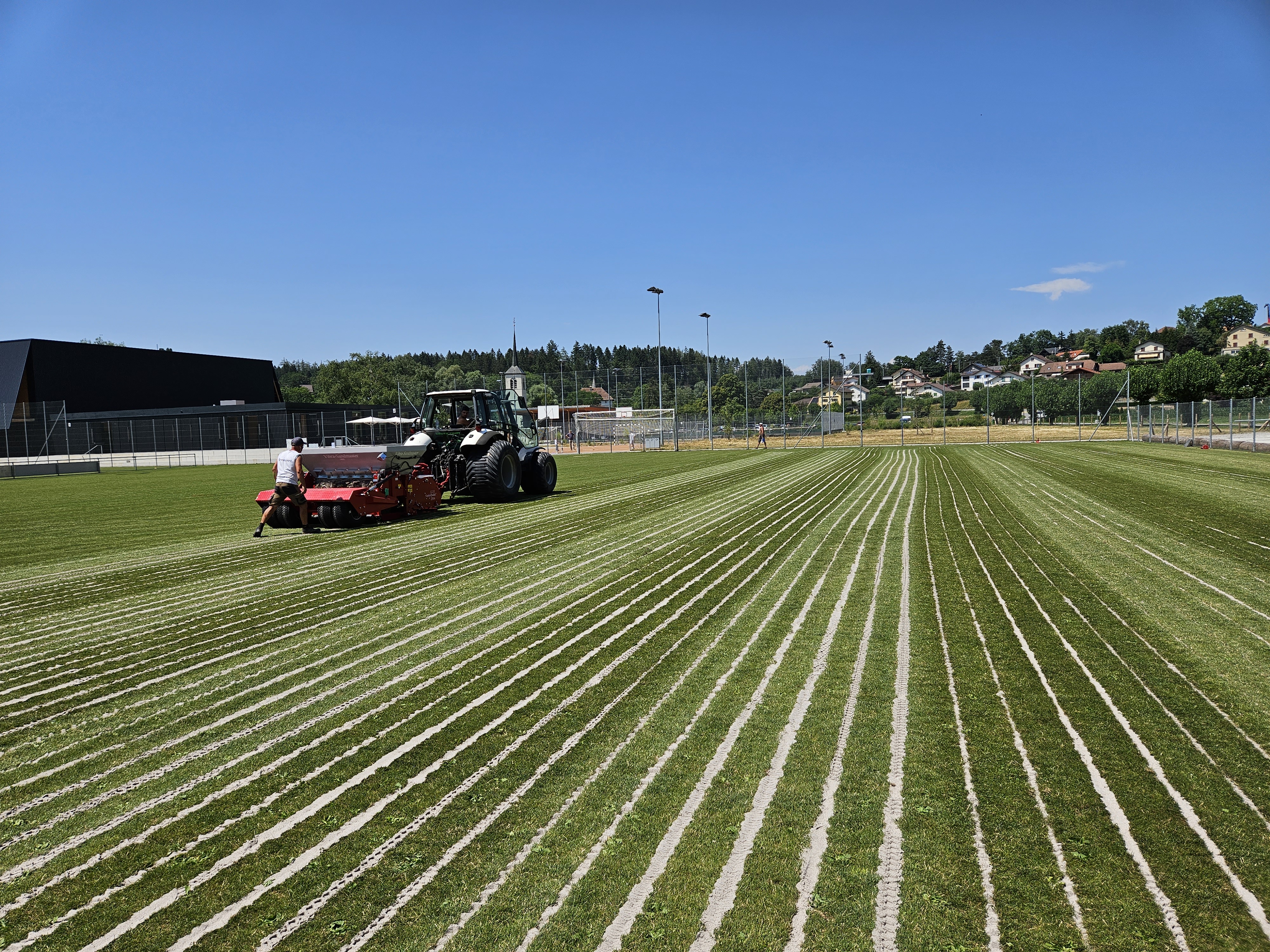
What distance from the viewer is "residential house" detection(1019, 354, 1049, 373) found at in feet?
502

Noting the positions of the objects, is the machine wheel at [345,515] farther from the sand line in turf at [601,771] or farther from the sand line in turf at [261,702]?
the sand line in turf at [601,771]

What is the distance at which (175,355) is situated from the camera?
220 ft

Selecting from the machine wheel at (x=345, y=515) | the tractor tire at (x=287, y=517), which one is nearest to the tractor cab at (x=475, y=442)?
the machine wheel at (x=345, y=515)

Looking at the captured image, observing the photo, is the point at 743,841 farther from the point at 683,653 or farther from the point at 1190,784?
the point at 683,653

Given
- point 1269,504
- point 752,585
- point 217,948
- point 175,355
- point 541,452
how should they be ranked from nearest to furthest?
1. point 217,948
2. point 752,585
3. point 1269,504
4. point 541,452
5. point 175,355

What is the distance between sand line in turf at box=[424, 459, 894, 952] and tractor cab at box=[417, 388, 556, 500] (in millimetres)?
9120

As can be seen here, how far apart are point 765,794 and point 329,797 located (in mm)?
1920

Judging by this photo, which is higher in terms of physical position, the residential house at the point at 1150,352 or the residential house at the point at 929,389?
the residential house at the point at 1150,352

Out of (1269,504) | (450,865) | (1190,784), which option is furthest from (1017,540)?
(450,865)

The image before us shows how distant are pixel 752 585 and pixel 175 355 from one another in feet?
230

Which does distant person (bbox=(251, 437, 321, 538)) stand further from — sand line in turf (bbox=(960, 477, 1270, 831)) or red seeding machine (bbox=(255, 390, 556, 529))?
sand line in turf (bbox=(960, 477, 1270, 831))

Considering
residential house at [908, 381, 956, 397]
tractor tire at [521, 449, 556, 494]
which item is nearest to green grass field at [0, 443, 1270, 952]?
tractor tire at [521, 449, 556, 494]

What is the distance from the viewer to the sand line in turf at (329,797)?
Answer: 296cm

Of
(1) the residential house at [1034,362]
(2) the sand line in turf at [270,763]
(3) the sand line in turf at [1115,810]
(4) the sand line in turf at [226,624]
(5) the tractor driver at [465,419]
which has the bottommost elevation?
(3) the sand line in turf at [1115,810]
